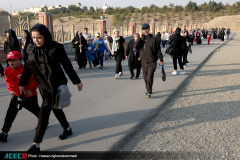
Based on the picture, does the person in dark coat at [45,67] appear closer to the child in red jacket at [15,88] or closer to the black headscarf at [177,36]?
the child in red jacket at [15,88]

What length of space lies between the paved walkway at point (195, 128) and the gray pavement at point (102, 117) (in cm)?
6

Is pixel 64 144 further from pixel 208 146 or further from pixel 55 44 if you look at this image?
pixel 208 146

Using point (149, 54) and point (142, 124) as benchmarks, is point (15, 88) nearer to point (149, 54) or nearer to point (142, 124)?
point (142, 124)

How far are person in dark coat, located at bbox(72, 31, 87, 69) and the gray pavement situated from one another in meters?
3.15

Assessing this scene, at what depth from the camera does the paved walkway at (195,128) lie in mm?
3740

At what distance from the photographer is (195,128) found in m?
4.59

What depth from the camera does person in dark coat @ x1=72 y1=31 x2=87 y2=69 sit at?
11.8m

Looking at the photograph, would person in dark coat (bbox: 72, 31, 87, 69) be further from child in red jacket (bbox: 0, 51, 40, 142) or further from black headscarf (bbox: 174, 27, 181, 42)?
child in red jacket (bbox: 0, 51, 40, 142)

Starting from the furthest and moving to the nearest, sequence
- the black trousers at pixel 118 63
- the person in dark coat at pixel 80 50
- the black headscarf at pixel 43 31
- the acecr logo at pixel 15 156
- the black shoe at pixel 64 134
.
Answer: the person in dark coat at pixel 80 50 → the black trousers at pixel 118 63 → the black shoe at pixel 64 134 → the acecr logo at pixel 15 156 → the black headscarf at pixel 43 31

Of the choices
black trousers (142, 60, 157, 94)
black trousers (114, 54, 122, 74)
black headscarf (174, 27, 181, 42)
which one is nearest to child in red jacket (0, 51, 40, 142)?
black trousers (142, 60, 157, 94)

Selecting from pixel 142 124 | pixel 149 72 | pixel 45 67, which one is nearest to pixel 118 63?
pixel 149 72

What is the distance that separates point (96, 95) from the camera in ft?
23.2

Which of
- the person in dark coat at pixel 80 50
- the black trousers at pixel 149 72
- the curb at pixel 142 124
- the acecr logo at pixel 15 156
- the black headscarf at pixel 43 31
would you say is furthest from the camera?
the person in dark coat at pixel 80 50

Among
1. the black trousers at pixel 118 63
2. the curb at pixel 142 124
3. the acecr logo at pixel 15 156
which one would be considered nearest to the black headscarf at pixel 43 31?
the acecr logo at pixel 15 156
